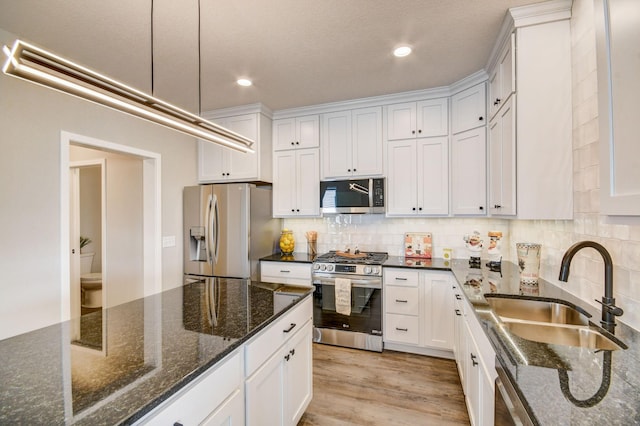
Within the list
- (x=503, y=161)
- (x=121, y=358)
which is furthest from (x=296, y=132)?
(x=121, y=358)

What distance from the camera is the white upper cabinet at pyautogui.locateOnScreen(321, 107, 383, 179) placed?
3.27 m

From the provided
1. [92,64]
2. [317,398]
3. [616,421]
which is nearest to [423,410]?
[317,398]

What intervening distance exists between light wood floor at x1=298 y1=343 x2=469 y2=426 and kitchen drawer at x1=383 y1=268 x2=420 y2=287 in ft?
2.38

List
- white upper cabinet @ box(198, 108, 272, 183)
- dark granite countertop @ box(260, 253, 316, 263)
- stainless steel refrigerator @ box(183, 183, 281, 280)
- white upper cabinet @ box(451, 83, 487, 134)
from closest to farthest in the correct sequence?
white upper cabinet @ box(451, 83, 487, 134) < stainless steel refrigerator @ box(183, 183, 281, 280) < dark granite countertop @ box(260, 253, 316, 263) < white upper cabinet @ box(198, 108, 272, 183)

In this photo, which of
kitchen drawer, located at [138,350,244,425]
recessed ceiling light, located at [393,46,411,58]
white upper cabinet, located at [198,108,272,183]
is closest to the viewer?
kitchen drawer, located at [138,350,244,425]

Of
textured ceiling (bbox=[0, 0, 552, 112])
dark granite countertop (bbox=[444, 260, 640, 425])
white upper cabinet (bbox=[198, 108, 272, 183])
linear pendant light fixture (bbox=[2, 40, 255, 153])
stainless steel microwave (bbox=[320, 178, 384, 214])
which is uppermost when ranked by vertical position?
textured ceiling (bbox=[0, 0, 552, 112])

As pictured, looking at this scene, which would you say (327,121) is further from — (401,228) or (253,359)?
(253,359)

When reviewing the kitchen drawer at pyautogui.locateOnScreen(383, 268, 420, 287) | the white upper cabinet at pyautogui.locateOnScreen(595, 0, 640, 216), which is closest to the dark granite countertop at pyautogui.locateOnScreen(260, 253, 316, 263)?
the kitchen drawer at pyautogui.locateOnScreen(383, 268, 420, 287)

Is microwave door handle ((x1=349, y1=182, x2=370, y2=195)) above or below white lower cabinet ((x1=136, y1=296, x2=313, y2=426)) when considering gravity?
above

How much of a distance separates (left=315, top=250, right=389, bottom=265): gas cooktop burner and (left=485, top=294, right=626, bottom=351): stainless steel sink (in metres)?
1.34

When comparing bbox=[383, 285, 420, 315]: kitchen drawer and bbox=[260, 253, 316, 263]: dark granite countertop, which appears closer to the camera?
bbox=[383, 285, 420, 315]: kitchen drawer

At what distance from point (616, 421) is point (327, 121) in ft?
10.6

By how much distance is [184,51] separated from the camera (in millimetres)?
2215

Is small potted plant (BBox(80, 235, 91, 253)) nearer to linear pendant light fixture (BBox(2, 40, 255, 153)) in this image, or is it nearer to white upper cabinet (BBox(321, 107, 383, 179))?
white upper cabinet (BBox(321, 107, 383, 179))
